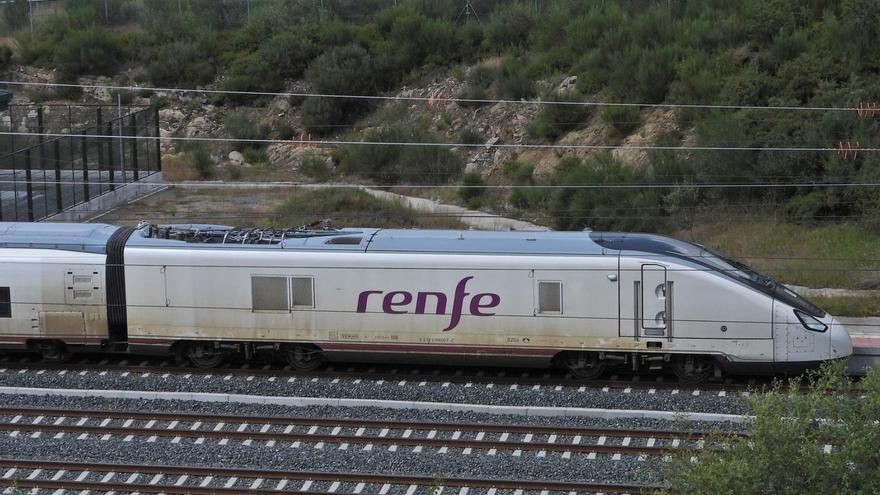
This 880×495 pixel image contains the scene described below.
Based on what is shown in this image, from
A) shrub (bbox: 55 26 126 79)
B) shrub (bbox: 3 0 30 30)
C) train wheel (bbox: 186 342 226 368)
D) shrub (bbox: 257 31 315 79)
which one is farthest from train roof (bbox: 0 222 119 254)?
shrub (bbox: 3 0 30 30)

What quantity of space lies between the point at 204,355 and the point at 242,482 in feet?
20.0

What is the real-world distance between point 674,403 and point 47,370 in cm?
1168

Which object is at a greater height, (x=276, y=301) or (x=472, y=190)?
(x=276, y=301)

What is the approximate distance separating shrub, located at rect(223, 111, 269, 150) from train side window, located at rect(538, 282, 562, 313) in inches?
1148

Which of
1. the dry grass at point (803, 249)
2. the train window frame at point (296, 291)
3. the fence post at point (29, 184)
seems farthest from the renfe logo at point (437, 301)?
the fence post at point (29, 184)

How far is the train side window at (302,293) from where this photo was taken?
68.4 ft

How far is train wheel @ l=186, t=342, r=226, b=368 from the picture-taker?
21.8m

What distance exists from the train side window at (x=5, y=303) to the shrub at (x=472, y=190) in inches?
666

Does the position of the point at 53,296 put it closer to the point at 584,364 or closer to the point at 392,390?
the point at 392,390

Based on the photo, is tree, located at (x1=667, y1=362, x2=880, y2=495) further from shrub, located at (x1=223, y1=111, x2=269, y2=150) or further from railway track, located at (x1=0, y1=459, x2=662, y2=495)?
shrub, located at (x1=223, y1=111, x2=269, y2=150)

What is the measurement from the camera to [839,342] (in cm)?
1934

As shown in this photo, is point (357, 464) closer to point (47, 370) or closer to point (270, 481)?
point (270, 481)

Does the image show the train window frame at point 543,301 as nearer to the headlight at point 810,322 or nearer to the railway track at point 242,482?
the headlight at point 810,322

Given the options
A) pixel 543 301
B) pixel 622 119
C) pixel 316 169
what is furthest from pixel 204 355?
pixel 622 119
